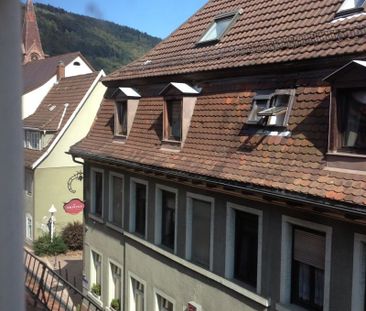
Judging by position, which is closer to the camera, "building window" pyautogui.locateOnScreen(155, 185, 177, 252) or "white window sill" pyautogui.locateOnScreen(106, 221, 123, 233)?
"building window" pyautogui.locateOnScreen(155, 185, 177, 252)

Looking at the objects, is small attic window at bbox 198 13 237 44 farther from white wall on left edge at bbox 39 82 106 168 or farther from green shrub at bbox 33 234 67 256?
green shrub at bbox 33 234 67 256

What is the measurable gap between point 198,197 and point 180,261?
1634 millimetres

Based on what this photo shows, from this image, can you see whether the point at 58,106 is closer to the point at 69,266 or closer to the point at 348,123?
the point at 69,266

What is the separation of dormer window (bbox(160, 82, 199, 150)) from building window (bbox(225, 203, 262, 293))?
7.88ft

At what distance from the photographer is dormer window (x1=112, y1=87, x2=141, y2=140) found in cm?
1364

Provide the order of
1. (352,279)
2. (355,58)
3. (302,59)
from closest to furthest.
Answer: (352,279) → (355,58) → (302,59)

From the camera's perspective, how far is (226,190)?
9.16 meters

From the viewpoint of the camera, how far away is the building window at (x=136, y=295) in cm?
1334

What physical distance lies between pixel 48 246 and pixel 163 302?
56.2 feet

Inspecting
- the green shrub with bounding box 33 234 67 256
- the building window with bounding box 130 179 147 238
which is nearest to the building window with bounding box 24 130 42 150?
the green shrub with bounding box 33 234 67 256

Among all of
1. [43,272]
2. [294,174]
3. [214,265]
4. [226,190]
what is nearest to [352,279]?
[294,174]

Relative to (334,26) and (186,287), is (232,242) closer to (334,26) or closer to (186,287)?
(186,287)

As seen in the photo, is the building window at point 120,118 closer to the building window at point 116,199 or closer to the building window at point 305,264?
the building window at point 116,199

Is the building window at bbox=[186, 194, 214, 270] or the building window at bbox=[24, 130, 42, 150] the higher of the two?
the building window at bbox=[24, 130, 42, 150]
